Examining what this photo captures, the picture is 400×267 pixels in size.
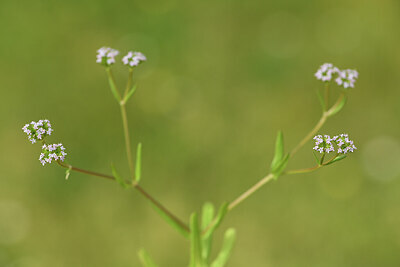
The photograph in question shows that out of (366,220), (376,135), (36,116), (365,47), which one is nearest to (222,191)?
(366,220)

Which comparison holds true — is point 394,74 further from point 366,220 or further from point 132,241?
point 132,241

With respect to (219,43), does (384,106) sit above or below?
below

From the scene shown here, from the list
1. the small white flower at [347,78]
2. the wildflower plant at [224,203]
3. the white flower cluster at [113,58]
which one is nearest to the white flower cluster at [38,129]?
the wildflower plant at [224,203]

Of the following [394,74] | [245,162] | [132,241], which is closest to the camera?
[132,241]

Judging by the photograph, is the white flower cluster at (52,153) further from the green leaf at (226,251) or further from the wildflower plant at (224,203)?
the green leaf at (226,251)

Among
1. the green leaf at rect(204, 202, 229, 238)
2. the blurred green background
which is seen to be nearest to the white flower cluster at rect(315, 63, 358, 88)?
the green leaf at rect(204, 202, 229, 238)
